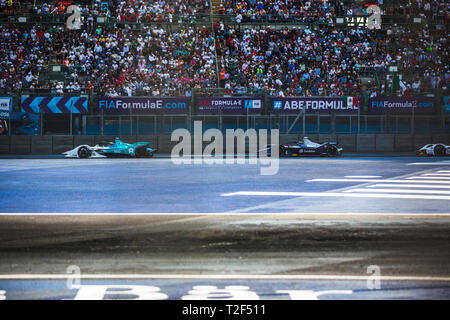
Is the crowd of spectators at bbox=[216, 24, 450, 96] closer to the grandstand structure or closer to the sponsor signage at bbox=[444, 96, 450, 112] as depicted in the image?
the grandstand structure

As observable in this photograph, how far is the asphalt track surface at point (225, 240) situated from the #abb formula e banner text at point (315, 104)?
1499cm

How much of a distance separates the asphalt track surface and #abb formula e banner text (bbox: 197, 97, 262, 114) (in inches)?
592

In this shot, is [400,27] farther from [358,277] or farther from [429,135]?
[358,277]

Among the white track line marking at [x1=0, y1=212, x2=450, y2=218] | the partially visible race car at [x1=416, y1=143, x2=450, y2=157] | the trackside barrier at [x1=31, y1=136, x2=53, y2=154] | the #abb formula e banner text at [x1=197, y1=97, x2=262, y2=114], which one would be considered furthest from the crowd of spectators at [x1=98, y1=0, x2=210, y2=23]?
the white track line marking at [x1=0, y1=212, x2=450, y2=218]

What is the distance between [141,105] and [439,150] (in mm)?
15566

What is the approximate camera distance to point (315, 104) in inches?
1152

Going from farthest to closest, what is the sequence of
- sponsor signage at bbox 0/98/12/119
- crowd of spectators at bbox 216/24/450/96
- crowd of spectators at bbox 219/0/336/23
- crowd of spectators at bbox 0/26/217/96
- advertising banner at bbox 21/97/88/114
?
crowd of spectators at bbox 219/0/336/23
crowd of spectators at bbox 216/24/450/96
crowd of spectators at bbox 0/26/217/96
advertising banner at bbox 21/97/88/114
sponsor signage at bbox 0/98/12/119

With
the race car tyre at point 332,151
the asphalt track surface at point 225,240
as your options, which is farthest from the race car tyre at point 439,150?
the asphalt track surface at point 225,240

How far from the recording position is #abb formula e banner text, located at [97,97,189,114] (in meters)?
28.8

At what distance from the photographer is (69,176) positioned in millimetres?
Result: 17250

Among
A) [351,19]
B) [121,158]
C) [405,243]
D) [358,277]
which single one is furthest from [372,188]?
[351,19]

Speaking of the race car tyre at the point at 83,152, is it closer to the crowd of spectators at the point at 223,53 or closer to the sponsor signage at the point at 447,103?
the crowd of spectators at the point at 223,53

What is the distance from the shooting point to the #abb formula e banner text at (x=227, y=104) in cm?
2919

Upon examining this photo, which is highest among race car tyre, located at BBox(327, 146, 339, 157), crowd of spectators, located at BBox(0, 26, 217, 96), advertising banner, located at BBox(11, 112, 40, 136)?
crowd of spectators, located at BBox(0, 26, 217, 96)
